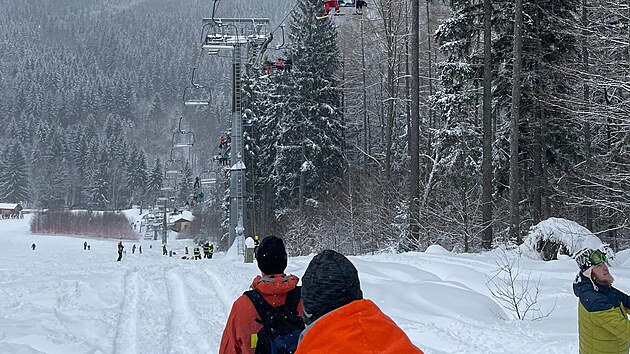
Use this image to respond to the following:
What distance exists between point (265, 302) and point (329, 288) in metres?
1.65

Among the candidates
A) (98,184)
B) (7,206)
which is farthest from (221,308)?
(98,184)

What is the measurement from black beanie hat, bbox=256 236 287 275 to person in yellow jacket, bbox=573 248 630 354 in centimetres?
263

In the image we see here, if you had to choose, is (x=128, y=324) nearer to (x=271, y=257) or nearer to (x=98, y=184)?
(x=271, y=257)

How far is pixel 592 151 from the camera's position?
2364 cm

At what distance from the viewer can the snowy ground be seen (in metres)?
8.26

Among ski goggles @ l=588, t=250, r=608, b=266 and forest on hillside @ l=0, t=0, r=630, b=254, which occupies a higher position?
forest on hillside @ l=0, t=0, r=630, b=254

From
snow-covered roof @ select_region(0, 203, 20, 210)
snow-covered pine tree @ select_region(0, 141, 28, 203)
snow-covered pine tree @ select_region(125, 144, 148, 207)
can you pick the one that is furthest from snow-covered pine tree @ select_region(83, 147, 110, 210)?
snow-covered roof @ select_region(0, 203, 20, 210)

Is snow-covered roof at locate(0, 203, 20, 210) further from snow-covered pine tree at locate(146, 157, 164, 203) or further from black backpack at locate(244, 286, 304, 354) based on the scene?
black backpack at locate(244, 286, 304, 354)

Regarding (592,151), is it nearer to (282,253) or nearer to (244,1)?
(282,253)

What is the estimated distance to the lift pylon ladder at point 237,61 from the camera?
2689 cm

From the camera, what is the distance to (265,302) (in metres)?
3.84

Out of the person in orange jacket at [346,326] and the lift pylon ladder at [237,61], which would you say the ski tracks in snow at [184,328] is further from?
the lift pylon ladder at [237,61]

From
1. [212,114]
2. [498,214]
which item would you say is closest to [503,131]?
[498,214]

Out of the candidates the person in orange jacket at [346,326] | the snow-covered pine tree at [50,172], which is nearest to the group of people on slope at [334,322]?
the person in orange jacket at [346,326]
